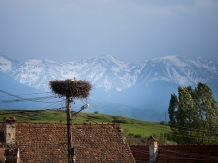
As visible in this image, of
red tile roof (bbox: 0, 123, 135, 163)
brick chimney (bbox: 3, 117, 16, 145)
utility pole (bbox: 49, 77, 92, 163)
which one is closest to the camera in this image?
utility pole (bbox: 49, 77, 92, 163)

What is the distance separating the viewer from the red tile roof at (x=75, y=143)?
42156 mm

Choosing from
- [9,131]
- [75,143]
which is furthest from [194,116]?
[9,131]

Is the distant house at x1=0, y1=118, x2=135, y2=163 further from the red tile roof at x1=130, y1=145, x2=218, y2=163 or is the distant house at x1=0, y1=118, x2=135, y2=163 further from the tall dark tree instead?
the tall dark tree

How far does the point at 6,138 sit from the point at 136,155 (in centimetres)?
2315

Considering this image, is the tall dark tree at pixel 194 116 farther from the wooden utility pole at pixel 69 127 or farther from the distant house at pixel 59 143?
the wooden utility pole at pixel 69 127

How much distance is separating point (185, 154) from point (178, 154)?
3.06ft

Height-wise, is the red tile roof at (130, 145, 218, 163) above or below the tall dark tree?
below

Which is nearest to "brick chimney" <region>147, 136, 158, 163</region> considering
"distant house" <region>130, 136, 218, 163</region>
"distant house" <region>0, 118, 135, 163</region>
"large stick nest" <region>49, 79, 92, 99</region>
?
"distant house" <region>130, 136, 218, 163</region>

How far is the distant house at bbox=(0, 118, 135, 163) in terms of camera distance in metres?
41.8

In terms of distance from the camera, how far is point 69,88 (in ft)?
116

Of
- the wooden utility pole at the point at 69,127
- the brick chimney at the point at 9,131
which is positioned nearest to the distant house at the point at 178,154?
the brick chimney at the point at 9,131

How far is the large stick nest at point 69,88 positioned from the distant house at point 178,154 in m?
24.3

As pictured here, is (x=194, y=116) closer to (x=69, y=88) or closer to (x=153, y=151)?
(x=153, y=151)

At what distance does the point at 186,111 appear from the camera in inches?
3794
